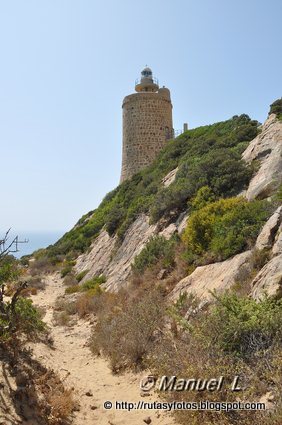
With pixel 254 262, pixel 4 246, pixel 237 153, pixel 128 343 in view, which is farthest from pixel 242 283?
pixel 237 153

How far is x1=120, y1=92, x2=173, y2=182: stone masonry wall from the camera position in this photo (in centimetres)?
3422

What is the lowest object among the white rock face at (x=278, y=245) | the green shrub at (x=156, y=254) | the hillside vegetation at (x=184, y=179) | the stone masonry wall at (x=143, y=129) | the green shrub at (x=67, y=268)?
the white rock face at (x=278, y=245)

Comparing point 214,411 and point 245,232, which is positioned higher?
point 245,232

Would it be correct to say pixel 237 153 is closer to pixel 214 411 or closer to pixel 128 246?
pixel 128 246

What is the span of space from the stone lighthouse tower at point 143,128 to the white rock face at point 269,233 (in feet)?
82.7

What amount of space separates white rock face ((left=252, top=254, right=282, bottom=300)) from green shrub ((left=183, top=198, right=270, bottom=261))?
2.05 metres

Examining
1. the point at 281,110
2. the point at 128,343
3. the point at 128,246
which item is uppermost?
the point at 281,110

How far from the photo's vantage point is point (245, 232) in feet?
32.4

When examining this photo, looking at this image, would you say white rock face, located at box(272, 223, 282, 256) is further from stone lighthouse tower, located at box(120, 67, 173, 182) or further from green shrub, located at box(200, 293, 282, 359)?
stone lighthouse tower, located at box(120, 67, 173, 182)

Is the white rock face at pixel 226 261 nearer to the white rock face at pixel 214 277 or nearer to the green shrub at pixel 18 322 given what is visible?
the white rock face at pixel 214 277

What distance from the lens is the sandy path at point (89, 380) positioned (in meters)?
6.17

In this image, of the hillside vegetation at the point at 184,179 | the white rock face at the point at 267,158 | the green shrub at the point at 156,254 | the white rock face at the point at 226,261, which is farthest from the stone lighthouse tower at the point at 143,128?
the green shrub at the point at 156,254

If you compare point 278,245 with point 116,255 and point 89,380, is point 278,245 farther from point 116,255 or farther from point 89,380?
point 116,255

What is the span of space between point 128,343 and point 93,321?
424 cm
